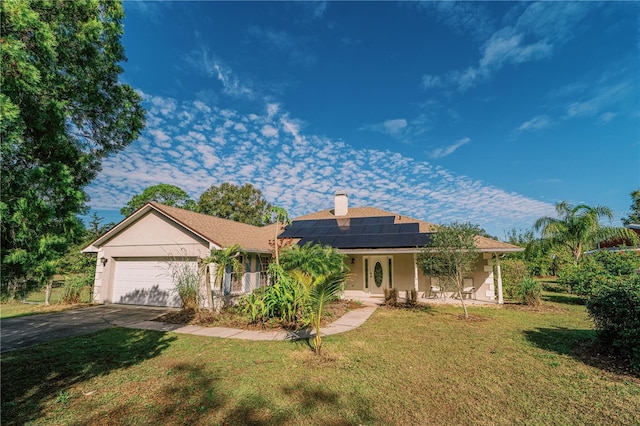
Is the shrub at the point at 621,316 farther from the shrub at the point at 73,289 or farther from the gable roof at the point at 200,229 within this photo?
the shrub at the point at 73,289

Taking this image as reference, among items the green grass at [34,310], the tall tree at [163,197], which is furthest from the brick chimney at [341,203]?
the tall tree at [163,197]

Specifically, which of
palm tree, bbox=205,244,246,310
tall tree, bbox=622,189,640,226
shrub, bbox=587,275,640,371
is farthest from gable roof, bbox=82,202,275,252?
tall tree, bbox=622,189,640,226

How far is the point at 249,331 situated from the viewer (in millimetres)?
8562

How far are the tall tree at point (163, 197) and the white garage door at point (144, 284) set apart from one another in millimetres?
22595

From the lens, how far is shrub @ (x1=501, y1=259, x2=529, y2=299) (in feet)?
47.0

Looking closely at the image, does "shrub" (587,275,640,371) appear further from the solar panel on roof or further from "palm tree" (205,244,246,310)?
"palm tree" (205,244,246,310)

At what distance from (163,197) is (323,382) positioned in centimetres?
3728

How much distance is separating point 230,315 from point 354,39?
507 inches

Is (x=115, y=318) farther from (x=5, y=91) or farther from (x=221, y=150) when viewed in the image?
(x=221, y=150)

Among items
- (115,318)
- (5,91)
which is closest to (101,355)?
(115,318)

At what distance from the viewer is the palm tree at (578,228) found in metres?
17.3

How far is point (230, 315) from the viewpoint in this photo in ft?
33.3

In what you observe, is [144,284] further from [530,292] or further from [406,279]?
[530,292]

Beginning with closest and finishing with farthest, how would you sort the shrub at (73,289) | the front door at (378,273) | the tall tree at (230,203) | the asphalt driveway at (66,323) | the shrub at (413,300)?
1. the asphalt driveway at (66,323)
2. the shrub at (413,300)
3. the shrub at (73,289)
4. the front door at (378,273)
5. the tall tree at (230,203)
